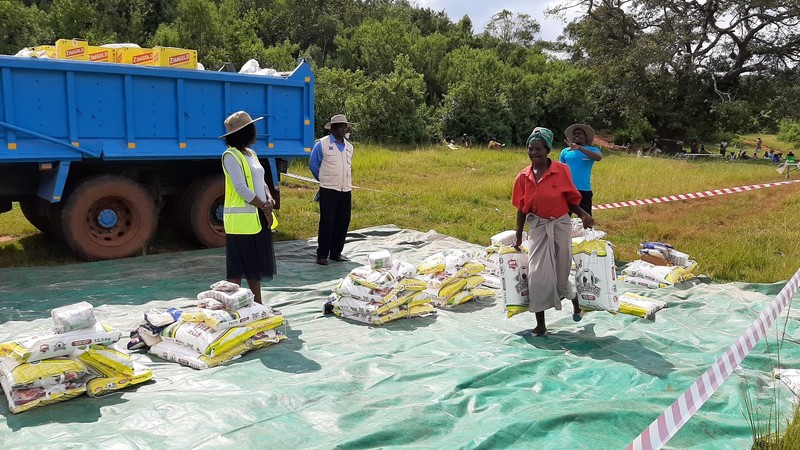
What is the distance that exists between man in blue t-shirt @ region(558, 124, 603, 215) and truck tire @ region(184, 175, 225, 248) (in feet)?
14.2

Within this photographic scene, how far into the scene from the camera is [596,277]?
5.14 metres

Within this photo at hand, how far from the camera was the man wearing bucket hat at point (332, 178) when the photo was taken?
296 inches

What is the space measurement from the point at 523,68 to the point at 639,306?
35662mm

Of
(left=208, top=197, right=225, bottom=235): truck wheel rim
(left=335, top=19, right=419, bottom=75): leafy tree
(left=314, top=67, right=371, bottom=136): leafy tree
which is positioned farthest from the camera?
(left=335, top=19, right=419, bottom=75): leafy tree

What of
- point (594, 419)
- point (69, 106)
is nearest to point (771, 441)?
point (594, 419)

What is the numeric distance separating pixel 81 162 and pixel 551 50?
47661mm

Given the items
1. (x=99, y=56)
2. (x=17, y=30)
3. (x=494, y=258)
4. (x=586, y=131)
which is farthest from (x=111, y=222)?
(x=17, y=30)

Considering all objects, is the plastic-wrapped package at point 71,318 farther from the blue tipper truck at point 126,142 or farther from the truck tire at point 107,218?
the truck tire at point 107,218

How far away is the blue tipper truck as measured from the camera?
22.7 ft

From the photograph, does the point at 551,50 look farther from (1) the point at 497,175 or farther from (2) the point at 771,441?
(2) the point at 771,441

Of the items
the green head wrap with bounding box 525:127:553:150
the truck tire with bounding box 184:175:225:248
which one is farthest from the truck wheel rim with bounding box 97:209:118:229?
the green head wrap with bounding box 525:127:553:150

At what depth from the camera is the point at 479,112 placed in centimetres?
3041

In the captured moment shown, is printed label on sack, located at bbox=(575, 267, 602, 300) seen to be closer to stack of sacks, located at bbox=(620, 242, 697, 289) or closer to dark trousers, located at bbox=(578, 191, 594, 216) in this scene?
stack of sacks, located at bbox=(620, 242, 697, 289)

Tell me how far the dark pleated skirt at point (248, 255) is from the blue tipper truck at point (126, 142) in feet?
10.0
